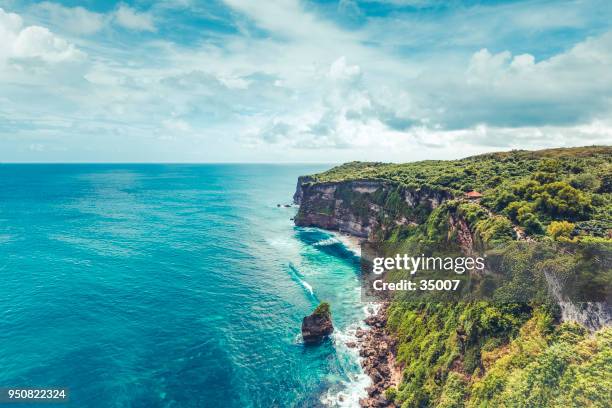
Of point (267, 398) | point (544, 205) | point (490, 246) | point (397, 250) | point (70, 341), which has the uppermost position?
point (544, 205)

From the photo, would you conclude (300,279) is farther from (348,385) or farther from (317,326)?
(348,385)

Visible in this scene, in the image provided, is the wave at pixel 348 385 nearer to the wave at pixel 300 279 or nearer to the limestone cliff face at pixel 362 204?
the wave at pixel 300 279

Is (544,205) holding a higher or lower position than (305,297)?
higher

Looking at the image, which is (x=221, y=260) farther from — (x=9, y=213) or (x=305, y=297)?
(x=9, y=213)

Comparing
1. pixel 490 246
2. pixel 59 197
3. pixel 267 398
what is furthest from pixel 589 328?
pixel 59 197

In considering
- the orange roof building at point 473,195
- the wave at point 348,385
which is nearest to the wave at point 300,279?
the wave at point 348,385

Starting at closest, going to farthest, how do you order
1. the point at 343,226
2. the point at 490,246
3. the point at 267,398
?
1. the point at 267,398
2. the point at 490,246
3. the point at 343,226

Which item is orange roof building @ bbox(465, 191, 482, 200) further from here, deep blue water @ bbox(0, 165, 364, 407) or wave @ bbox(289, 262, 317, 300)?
wave @ bbox(289, 262, 317, 300)
